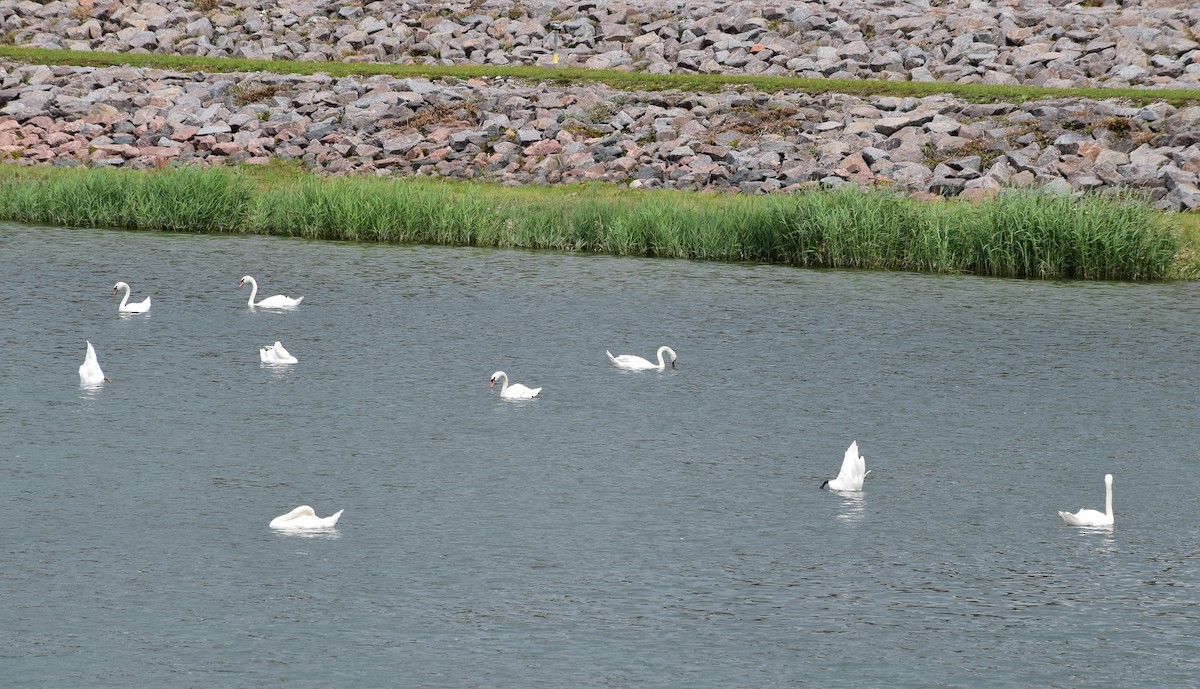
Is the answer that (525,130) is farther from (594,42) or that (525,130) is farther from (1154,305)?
(1154,305)

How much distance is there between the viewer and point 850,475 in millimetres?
15297

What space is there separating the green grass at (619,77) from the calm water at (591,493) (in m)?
17.4

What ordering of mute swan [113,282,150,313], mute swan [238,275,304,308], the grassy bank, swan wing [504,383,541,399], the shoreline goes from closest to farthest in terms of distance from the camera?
swan wing [504,383,541,399] < mute swan [113,282,150,313] < mute swan [238,275,304,308] < the grassy bank < the shoreline

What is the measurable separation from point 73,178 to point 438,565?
24953 mm

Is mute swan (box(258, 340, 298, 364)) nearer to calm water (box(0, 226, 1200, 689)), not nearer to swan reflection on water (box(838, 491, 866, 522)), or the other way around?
calm water (box(0, 226, 1200, 689))

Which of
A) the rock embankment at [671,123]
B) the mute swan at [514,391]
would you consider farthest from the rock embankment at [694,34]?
the mute swan at [514,391]

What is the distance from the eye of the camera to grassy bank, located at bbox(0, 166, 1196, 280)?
3000 centimetres

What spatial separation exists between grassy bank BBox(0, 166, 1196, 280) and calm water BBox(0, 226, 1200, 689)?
11.1 feet

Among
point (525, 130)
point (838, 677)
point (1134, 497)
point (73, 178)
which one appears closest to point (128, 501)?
point (838, 677)

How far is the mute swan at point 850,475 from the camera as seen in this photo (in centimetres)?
1523

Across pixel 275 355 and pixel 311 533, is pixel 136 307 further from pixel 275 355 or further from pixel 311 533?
pixel 311 533

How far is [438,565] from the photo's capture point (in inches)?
506

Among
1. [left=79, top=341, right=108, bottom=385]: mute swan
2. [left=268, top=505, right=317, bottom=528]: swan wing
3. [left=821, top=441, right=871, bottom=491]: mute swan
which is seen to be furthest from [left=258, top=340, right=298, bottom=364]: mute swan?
[left=821, top=441, right=871, bottom=491]: mute swan

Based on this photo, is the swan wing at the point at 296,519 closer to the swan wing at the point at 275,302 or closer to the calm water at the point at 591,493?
the calm water at the point at 591,493
